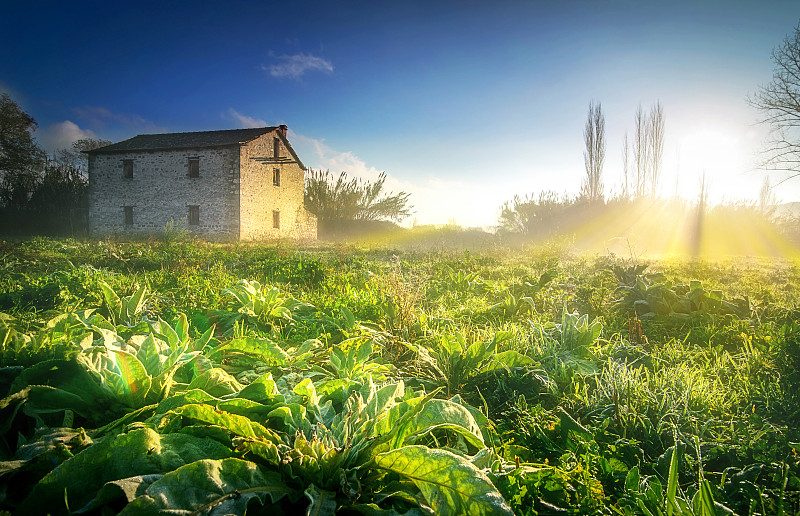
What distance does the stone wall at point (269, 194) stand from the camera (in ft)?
72.3

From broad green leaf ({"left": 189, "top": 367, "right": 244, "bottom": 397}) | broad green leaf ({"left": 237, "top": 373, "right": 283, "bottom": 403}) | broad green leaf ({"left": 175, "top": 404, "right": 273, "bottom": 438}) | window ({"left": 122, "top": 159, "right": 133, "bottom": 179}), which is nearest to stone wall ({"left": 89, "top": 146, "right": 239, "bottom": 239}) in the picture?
window ({"left": 122, "top": 159, "right": 133, "bottom": 179})

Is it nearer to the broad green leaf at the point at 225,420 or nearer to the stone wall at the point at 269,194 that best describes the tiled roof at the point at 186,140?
the stone wall at the point at 269,194

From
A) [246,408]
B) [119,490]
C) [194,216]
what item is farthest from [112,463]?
[194,216]

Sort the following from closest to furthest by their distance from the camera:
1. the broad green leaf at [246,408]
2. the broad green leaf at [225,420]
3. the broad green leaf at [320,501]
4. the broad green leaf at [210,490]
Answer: the broad green leaf at [210,490], the broad green leaf at [320,501], the broad green leaf at [225,420], the broad green leaf at [246,408]

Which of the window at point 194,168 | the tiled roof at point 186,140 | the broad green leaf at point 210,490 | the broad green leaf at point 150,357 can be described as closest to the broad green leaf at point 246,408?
the broad green leaf at point 210,490

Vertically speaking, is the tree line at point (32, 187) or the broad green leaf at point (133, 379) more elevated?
the tree line at point (32, 187)

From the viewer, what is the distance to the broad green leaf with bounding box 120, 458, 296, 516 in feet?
2.52

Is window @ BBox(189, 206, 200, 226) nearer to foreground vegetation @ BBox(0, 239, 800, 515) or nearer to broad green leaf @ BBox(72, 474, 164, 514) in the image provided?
foreground vegetation @ BBox(0, 239, 800, 515)

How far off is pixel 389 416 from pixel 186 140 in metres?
27.1

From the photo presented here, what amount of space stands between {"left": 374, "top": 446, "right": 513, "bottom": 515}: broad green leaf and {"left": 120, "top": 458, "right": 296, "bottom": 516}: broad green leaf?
30 cm

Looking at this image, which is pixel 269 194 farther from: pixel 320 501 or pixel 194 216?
pixel 320 501

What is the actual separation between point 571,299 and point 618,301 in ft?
1.60

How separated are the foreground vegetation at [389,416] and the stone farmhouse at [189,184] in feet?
64.4

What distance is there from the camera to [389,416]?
1231mm
